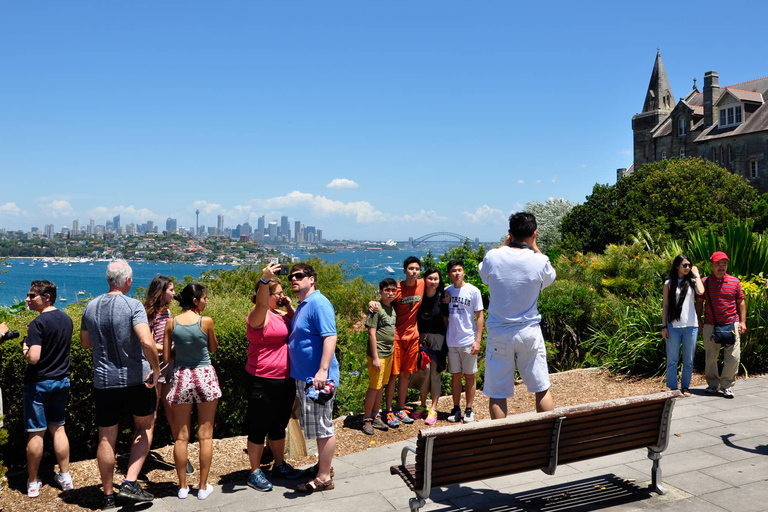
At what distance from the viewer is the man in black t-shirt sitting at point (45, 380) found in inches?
194

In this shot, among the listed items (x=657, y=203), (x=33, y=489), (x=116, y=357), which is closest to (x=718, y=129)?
(x=657, y=203)

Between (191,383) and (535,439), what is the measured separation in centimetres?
271

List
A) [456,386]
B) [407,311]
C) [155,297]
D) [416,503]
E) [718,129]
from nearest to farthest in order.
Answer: [416,503], [155,297], [407,311], [456,386], [718,129]

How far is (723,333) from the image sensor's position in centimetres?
777

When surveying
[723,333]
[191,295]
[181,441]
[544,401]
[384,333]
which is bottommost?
[181,441]

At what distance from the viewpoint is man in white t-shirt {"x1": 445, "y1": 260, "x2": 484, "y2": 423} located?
695 centimetres

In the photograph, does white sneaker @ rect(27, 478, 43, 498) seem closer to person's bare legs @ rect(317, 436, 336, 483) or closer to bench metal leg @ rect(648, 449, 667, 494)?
person's bare legs @ rect(317, 436, 336, 483)

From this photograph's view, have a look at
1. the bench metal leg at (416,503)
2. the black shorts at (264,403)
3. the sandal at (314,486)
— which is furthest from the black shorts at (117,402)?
the bench metal leg at (416,503)

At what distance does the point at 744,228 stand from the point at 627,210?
3107 centimetres

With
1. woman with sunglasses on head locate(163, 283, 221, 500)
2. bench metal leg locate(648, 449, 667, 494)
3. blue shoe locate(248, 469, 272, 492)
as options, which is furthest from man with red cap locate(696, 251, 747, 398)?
woman with sunglasses on head locate(163, 283, 221, 500)

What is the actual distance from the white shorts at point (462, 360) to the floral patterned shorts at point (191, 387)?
2.98 meters

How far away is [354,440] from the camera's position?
642cm

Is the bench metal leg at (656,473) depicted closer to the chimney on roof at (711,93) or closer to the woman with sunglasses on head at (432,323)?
the woman with sunglasses on head at (432,323)

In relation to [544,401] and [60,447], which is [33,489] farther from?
[544,401]
